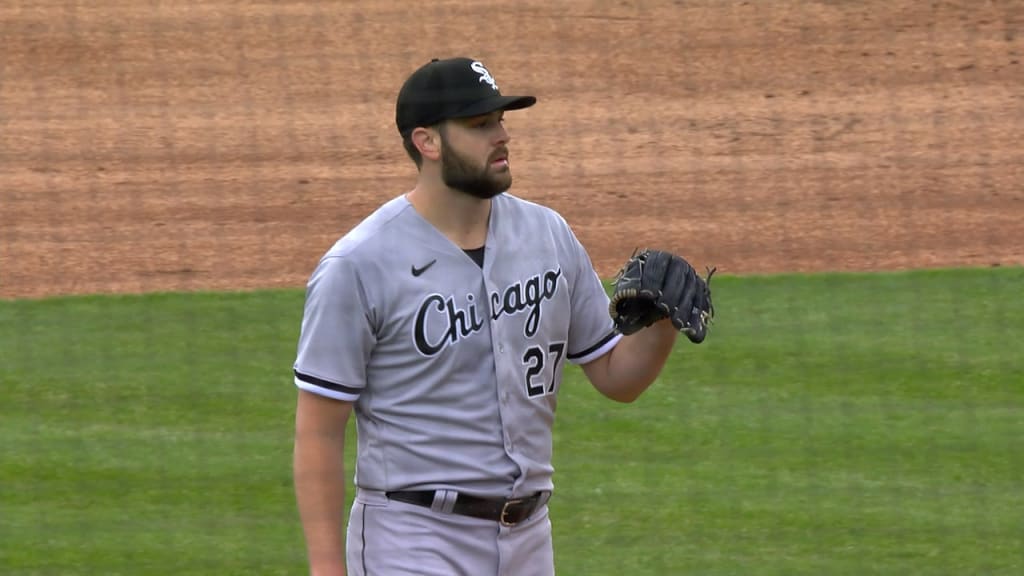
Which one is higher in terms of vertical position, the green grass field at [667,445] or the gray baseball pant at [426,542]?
the gray baseball pant at [426,542]

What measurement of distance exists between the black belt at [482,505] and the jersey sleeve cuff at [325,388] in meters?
0.23

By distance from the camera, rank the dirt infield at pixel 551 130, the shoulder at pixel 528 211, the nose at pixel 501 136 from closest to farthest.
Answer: the nose at pixel 501 136
the shoulder at pixel 528 211
the dirt infield at pixel 551 130

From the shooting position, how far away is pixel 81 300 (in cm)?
973

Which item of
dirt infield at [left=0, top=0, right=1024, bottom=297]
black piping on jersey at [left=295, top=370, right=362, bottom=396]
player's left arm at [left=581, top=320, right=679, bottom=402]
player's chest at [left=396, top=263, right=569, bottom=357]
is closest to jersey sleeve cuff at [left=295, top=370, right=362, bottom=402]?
black piping on jersey at [left=295, top=370, right=362, bottom=396]

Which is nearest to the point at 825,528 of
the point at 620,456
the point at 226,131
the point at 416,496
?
the point at 620,456

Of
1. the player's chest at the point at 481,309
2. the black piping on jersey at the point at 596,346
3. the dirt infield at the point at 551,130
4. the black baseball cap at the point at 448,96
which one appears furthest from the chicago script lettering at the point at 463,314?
the dirt infield at the point at 551,130

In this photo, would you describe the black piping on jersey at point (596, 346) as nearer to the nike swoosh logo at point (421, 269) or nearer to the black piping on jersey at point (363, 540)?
the nike swoosh logo at point (421, 269)

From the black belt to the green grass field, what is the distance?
2496 millimetres

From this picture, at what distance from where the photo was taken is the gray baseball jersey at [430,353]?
3.17m

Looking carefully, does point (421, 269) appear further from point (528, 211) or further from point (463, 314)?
point (528, 211)

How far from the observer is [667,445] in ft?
22.9

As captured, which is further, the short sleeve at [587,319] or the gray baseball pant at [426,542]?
the short sleeve at [587,319]

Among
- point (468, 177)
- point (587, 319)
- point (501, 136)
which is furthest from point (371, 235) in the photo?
point (587, 319)

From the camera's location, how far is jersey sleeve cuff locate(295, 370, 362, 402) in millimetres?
3162
